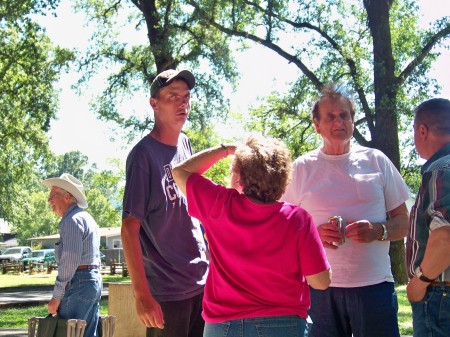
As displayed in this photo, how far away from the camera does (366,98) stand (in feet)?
74.0

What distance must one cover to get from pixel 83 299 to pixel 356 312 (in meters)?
3.11

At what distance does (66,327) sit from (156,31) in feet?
59.4

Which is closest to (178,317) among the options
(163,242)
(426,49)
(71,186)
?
(163,242)

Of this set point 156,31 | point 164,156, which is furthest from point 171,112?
point 156,31

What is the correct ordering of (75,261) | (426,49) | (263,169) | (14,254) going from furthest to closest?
(14,254)
(426,49)
(75,261)
(263,169)

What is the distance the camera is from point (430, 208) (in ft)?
11.5

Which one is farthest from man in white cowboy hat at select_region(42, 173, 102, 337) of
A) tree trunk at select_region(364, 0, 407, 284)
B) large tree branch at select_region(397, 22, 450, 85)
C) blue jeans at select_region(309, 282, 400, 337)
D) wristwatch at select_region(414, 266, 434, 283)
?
large tree branch at select_region(397, 22, 450, 85)

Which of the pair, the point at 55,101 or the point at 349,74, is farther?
the point at 55,101

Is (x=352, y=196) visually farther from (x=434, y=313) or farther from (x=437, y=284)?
(x=434, y=313)

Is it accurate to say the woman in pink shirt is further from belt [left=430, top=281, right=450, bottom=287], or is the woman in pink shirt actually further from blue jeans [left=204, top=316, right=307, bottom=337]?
belt [left=430, top=281, right=450, bottom=287]

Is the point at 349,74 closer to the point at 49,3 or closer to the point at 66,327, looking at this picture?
the point at 49,3

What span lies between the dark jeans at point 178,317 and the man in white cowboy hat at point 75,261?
2.55 meters

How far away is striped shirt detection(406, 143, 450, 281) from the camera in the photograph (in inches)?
136

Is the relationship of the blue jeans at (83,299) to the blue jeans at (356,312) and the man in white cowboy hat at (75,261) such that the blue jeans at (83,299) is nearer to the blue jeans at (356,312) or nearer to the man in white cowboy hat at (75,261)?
the man in white cowboy hat at (75,261)
